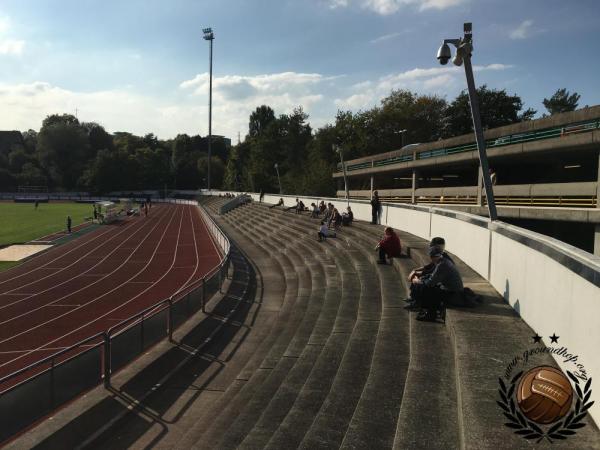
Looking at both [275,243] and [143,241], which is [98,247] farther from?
[275,243]

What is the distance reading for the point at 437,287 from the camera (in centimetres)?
750

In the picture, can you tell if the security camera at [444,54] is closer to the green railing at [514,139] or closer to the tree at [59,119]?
the green railing at [514,139]

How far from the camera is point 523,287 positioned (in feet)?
22.3

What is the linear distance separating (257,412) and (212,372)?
10.8 ft

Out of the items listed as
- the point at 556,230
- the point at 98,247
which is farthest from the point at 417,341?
the point at 98,247

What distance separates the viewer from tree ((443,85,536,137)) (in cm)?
6219

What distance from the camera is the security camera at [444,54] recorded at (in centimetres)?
852

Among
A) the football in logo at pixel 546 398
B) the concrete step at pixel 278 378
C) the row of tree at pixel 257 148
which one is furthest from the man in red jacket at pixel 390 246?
the row of tree at pixel 257 148

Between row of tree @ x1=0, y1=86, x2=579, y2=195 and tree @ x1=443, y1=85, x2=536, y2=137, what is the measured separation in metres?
0.13

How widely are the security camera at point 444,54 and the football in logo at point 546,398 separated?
6.55m

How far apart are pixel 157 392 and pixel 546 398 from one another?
265 inches

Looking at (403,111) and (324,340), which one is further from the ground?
(403,111)

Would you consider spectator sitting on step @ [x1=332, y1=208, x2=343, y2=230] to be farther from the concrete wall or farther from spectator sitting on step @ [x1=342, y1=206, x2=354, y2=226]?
the concrete wall

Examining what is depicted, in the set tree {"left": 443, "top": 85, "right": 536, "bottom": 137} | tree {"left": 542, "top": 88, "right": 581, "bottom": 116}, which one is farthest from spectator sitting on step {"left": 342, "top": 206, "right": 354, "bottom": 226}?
tree {"left": 542, "top": 88, "right": 581, "bottom": 116}
